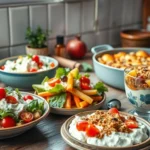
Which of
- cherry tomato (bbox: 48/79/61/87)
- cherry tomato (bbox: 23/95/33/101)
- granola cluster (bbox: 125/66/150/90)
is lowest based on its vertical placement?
cherry tomato (bbox: 23/95/33/101)

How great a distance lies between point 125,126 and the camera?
2.77ft

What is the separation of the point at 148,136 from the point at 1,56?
2.93 ft

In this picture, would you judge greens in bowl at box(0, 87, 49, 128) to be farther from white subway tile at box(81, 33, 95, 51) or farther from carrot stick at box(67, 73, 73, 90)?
white subway tile at box(81, 33, 95, 51)

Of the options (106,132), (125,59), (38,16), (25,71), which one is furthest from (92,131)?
(38,16)

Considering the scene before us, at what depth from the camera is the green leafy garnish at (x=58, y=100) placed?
41.2 inches

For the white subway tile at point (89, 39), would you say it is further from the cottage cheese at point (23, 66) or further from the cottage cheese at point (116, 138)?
the cottage cheese at point (116, 138)

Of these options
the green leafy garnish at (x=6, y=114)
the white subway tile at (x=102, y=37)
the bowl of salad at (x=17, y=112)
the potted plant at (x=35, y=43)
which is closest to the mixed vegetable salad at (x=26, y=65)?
the potted plant at (x=35, y=43)

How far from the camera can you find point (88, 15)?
187 cm

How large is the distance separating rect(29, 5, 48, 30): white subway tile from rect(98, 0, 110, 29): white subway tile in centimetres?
38

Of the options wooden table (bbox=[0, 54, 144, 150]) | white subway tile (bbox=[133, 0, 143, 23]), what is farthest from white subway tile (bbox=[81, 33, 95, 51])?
wooden table (bbox=[0, 54, 144, 150])

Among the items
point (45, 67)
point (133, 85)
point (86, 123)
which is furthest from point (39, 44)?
point (86, 123)

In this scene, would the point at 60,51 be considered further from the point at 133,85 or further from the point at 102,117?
the point at 102,117

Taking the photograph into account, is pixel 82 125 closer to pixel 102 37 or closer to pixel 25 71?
pixel 25 71

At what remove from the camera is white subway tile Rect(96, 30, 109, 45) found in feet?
6.46
